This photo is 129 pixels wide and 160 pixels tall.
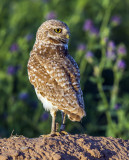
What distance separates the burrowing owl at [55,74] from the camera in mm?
5188

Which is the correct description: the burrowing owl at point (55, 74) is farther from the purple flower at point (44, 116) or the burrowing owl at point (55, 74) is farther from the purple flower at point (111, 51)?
the purple flower at point (44, 116)

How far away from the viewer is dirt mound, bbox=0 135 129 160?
4.32 m

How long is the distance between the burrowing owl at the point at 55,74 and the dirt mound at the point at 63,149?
1.54ft

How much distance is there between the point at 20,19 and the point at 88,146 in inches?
270

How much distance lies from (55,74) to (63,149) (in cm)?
119

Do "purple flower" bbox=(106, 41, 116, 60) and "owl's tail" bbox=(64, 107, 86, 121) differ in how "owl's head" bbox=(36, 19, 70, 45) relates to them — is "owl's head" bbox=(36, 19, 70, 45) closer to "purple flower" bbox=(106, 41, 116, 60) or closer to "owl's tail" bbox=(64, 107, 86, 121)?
"owl's tail" bbox=(64, 107, 86, 121)

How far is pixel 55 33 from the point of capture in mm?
5773

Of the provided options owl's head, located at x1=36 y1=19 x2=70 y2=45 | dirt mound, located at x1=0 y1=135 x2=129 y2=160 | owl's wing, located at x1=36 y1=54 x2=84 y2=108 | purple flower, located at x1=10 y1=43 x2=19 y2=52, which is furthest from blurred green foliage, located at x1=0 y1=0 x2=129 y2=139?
dirt mound, located at x1=0 y1=135 x2=129 y2=160

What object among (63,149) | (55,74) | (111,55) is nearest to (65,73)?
(55,74)

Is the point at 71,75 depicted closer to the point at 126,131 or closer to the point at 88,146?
the point at 88,146

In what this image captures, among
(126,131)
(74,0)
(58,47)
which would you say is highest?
(74,0)

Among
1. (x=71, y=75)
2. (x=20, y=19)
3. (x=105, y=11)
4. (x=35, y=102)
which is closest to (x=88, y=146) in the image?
(x=71, y=75)

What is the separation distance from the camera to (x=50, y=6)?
1145cm

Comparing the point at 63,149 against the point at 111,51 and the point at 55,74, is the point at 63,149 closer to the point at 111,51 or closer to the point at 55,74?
the point at 55,74
